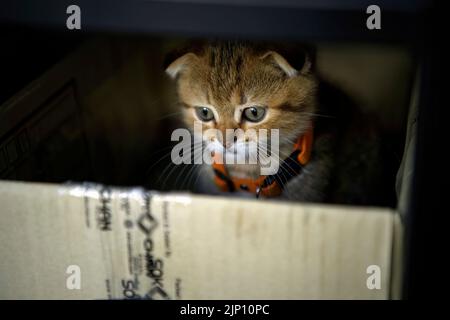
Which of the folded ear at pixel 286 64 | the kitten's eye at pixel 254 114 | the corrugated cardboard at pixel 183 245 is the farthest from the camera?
the kitten's eye at pixel 254 114

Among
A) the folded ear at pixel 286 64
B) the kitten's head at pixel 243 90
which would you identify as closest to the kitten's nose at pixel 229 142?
the kitten's head at pixel 243 90

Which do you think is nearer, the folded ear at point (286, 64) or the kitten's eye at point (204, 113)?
the folded ear at point (286, 64)

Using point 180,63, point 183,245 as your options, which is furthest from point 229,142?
point 183,245

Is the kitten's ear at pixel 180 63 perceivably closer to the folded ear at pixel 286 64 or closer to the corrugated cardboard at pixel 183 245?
the folded ear at pixel 286 64

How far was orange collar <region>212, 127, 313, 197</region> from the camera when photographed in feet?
3.36

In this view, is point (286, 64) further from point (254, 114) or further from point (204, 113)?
point (204, 113)

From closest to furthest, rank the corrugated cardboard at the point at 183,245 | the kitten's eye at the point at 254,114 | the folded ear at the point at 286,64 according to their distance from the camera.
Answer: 1. the corrugated cardboard at the point at 183,245
2. the folded ear at the point at 286,64
3. the kitten's eye at the point at 254,114

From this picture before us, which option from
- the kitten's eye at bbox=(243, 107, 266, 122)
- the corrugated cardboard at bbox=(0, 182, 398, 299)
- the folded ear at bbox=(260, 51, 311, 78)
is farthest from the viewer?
the kitten's eye at bbox=(243, 107, 266, 122)

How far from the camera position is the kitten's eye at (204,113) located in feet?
3.40

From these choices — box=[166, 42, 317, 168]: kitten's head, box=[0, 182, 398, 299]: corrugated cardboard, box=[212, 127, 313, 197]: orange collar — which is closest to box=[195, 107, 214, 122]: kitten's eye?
box=[166, 42, 317, 168]: kitten's head

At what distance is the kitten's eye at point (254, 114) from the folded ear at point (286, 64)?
3.7 inches

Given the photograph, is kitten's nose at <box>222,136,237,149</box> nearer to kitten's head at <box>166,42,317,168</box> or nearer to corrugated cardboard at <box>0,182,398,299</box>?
kitten's head at <box>166,42,317,168</box>

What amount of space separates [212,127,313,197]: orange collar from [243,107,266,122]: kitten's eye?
110 millimetres
